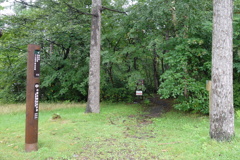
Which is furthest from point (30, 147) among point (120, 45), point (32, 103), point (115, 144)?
point (120, 45)

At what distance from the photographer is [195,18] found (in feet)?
27.5

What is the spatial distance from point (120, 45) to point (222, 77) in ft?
34.3

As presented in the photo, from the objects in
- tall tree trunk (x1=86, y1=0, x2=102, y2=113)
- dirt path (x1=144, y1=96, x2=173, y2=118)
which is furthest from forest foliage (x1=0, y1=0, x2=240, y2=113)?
tall tree trunk (x1=86, y1=0, x2=102, y2=113)

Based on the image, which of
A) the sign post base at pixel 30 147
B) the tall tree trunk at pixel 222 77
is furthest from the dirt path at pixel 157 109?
the sign post base at pixel 30 147

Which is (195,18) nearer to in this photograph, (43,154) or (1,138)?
(43,154)

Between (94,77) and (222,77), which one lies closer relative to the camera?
(222,77)

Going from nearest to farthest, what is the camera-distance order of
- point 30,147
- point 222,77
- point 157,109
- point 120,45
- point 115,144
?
point 30,147 → point 222,77 → point 115,144 → point 157,109 → point 120,45

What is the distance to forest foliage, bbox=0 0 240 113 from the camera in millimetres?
8477

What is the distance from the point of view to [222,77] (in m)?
4.75

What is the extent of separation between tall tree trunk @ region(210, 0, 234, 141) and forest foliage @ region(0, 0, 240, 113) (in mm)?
2888

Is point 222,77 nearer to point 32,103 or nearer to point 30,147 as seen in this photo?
point 32,103

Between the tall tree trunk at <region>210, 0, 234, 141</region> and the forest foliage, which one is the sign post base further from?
the forest foliage

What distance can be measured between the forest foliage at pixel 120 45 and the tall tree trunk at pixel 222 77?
2888 mm

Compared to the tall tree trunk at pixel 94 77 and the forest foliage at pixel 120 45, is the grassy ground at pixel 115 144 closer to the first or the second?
the tall tree trunk at pixel 94 77
